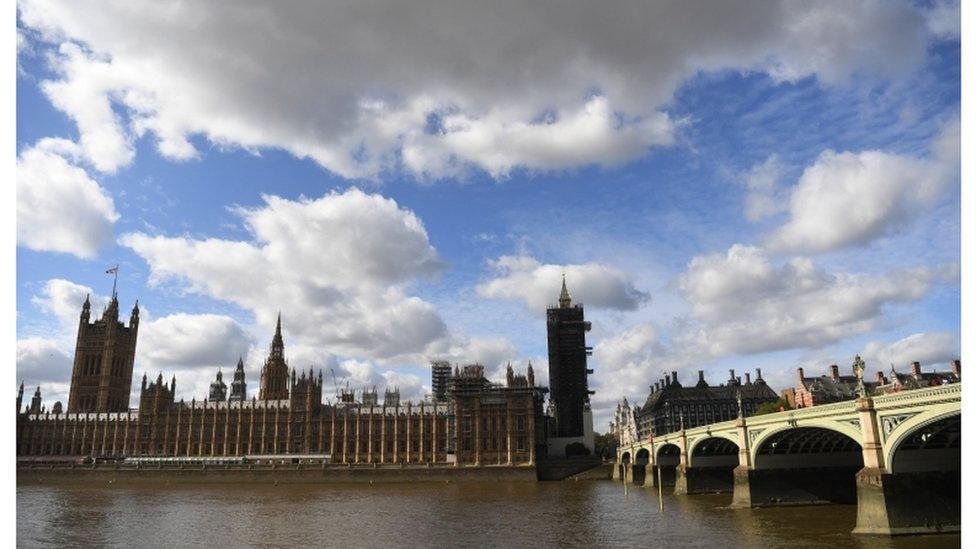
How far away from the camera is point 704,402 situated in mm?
181250

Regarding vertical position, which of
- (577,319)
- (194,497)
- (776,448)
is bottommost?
(194,497)

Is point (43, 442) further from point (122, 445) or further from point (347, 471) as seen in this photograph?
point (347, 471)

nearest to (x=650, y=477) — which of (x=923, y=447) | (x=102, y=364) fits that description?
(x=923, y=447)

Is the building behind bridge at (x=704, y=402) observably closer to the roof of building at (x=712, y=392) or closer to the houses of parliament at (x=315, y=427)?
the roof of building at (x=712, y=392)

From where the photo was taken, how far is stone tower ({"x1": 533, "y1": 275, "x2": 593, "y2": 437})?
178 metres

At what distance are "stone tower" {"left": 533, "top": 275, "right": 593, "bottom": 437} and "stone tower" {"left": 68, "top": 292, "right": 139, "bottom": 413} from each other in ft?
402

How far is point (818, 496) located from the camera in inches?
2398

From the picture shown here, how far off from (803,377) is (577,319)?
2649 inches

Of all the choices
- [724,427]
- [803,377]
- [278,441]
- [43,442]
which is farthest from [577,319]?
[43,442]

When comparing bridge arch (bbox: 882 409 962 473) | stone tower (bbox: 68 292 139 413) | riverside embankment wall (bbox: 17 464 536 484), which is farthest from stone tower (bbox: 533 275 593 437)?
bridge arch (bbox: 882 409 962 473)

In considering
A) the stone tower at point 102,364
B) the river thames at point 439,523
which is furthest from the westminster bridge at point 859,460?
the stone tower at point 102,364

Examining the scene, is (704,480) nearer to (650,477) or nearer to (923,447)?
(650,477)

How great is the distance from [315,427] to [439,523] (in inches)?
4167

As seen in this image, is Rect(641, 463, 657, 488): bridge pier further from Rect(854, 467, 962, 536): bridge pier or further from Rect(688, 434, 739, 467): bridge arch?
Rect(854, 467, 962, 536): bridge pier
